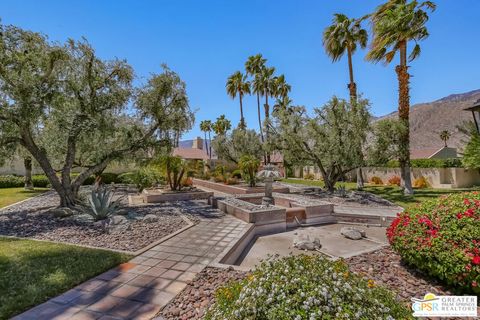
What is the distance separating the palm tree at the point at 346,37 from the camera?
17.7 metres

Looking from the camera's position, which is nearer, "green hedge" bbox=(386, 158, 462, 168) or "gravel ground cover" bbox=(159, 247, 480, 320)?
"gravel ground cover" bbox=(159, 247, 480, 320)

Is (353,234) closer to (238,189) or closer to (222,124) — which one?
(238,189)

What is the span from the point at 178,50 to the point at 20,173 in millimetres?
23461

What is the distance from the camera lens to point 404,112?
51.0ft

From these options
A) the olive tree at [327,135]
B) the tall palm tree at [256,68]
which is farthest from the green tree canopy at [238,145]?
the olive tree at [327,135]

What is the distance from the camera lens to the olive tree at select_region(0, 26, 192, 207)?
9.23 metres

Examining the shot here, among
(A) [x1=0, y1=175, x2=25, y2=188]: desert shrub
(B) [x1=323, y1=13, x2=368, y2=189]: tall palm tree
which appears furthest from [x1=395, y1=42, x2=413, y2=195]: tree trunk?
(A) [x1=0, y1=175, x2=25, y2=188]: desert shrub

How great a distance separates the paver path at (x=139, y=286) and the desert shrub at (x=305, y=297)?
1.65 meters

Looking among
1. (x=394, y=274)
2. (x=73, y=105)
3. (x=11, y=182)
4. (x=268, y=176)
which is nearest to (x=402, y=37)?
(x=268, y=176)

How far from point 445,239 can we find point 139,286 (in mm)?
5015

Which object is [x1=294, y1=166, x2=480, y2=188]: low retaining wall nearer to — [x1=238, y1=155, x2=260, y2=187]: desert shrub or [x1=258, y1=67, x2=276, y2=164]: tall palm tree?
[x1=238, y1=155, x2=260, y2=187]: desert shrub

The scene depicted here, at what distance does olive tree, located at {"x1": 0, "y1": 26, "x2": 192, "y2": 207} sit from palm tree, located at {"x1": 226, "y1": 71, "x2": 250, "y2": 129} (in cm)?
2127

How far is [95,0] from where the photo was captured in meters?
9.07

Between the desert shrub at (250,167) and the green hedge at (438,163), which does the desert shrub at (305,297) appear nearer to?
the desert shrub at (250,167)
